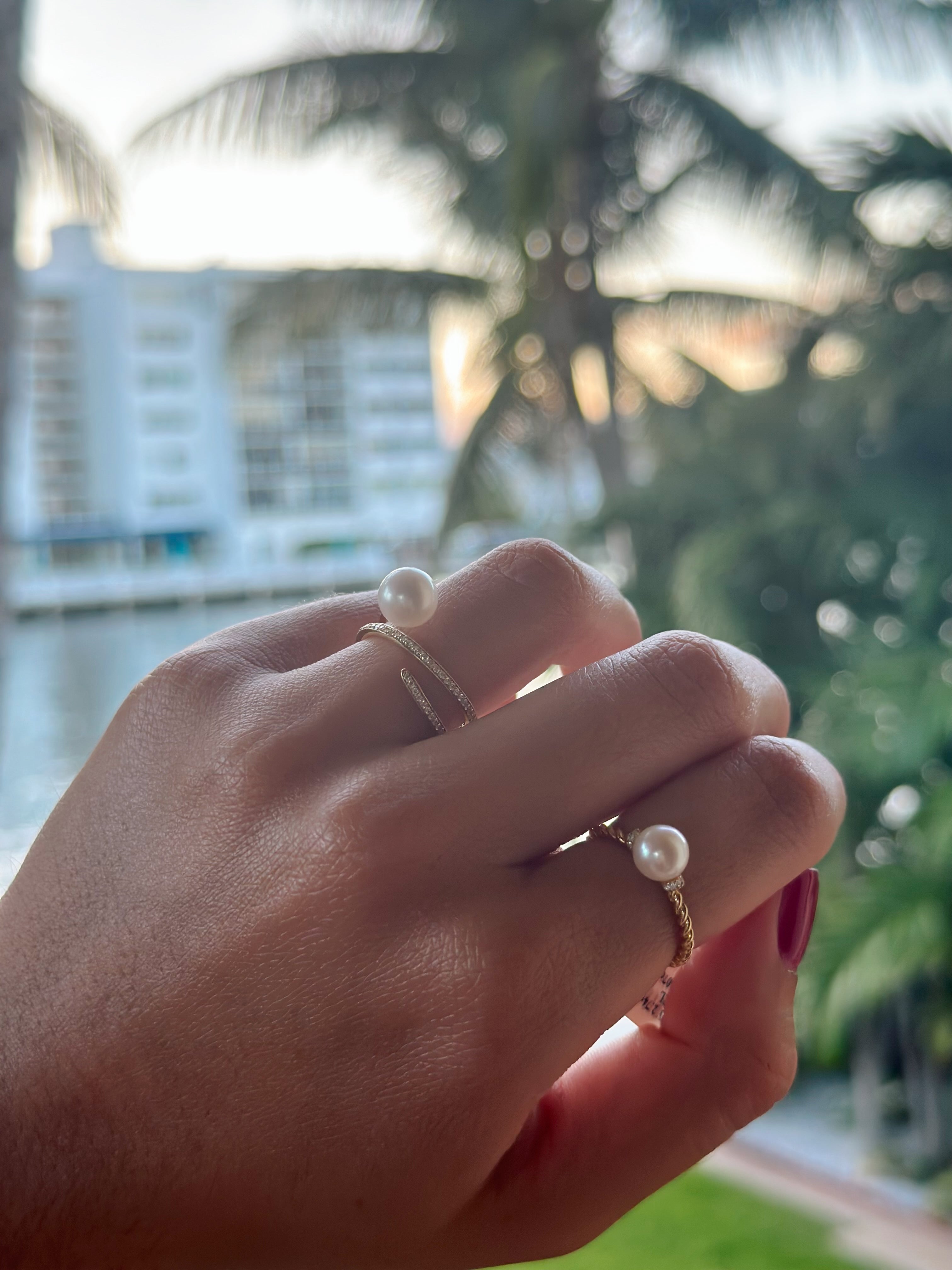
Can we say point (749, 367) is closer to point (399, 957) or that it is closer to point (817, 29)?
point (817, 29)

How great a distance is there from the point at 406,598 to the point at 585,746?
10 cm

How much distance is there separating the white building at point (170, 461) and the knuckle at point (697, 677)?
1565 mm

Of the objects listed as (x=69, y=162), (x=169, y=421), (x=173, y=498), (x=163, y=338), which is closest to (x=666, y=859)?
(x=69, y=162)

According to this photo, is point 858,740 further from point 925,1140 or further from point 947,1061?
point 925,1140

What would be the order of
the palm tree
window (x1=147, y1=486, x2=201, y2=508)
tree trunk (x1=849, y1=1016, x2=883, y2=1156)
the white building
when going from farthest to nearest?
the palm tree < tree trunk (x1=849, y1=1016, x2=883, y2=1156) < window (x1=147, y1=486, x2=201, y2=508) < the white building

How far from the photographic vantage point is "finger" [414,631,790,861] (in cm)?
41

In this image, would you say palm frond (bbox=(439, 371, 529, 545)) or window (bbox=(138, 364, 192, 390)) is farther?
palm frond (bbox=(439, 371, 529, 545))

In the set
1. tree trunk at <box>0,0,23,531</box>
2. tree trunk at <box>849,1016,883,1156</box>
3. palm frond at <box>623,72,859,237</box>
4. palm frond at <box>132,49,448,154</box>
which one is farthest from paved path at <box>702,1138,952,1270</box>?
palm frond at <box>132,49,448,154</box>

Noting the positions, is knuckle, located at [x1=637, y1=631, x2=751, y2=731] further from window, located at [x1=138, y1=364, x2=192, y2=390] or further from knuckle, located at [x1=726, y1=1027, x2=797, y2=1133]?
window, located at [x1=138, y1=364, x2=192, y2=390]

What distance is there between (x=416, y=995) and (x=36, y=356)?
11.9 feet

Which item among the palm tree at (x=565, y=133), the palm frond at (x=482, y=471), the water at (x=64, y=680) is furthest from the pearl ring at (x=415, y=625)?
the palm frond at (x=482, y=471)

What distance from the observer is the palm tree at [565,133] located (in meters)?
4.76

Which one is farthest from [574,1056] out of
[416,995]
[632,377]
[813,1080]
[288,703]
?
[632,377]

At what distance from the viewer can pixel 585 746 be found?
1.40 feet
